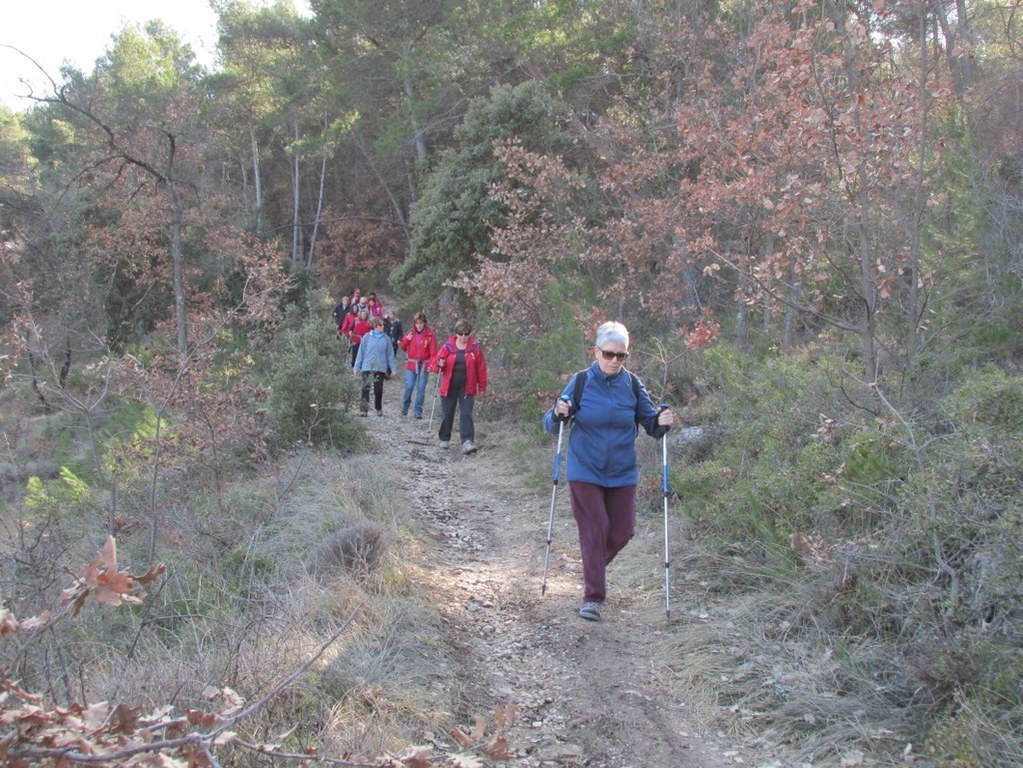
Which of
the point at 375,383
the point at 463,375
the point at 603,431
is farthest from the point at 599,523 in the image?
the point at 375,383

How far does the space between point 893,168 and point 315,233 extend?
30.6 m

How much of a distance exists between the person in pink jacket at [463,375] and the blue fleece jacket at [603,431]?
621 cm

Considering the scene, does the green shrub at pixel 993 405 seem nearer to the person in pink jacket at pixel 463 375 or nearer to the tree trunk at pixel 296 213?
the person in pink jacket at pixel 463 375

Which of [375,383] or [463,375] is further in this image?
[375,383]

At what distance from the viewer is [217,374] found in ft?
42.2

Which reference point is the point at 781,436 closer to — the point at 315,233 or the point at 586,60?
the point at 586,60

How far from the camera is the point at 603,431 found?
6.17 meters

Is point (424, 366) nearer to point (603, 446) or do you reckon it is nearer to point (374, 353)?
point (374, 353)

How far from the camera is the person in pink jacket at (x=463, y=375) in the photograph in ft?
40.8

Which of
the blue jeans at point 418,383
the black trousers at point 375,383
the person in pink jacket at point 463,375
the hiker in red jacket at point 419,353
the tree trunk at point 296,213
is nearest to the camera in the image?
the person in pink jacket at point 463,375

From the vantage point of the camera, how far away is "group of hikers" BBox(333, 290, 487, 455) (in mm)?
12484

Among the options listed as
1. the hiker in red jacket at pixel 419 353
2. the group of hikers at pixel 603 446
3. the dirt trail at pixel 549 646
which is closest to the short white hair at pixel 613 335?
the group of hikers at pixel 603 446

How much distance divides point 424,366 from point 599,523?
28.8 ft

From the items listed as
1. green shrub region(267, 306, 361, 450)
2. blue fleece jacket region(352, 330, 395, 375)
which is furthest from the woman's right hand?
blue fleece jacket region(352, 330, 395, 375)
